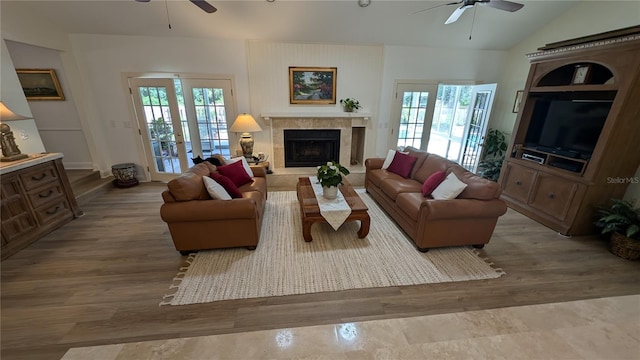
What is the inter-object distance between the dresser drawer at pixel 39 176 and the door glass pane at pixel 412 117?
5.95 m

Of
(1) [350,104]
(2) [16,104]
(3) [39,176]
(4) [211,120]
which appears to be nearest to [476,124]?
(1) [350,104]

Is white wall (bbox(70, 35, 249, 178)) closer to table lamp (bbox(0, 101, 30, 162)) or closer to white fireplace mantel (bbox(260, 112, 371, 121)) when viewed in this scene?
white fireplace mantel (bbox(260, 112, 371, 121))

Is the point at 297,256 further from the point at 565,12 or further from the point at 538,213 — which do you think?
the point at 565,12

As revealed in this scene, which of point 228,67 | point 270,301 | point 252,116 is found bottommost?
point 270,301

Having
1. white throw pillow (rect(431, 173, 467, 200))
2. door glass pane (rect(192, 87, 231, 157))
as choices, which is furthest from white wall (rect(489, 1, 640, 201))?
door glass pane (rect(192, 87, 231, 157))

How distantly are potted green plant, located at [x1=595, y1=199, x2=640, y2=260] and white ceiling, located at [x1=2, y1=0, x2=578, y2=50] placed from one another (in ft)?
10.9

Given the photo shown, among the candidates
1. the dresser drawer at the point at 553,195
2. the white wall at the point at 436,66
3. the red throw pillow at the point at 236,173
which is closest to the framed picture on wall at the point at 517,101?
the white wall at the point at 436,66

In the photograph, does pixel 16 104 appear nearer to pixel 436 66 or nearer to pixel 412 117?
pixel 412 117

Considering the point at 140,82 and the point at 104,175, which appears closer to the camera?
the point at 140,82

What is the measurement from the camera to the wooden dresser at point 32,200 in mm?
2709

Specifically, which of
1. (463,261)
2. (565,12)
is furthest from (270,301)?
(565,12)

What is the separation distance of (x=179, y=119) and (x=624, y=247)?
688cm

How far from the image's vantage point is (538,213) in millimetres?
3500

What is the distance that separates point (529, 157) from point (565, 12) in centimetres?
257
